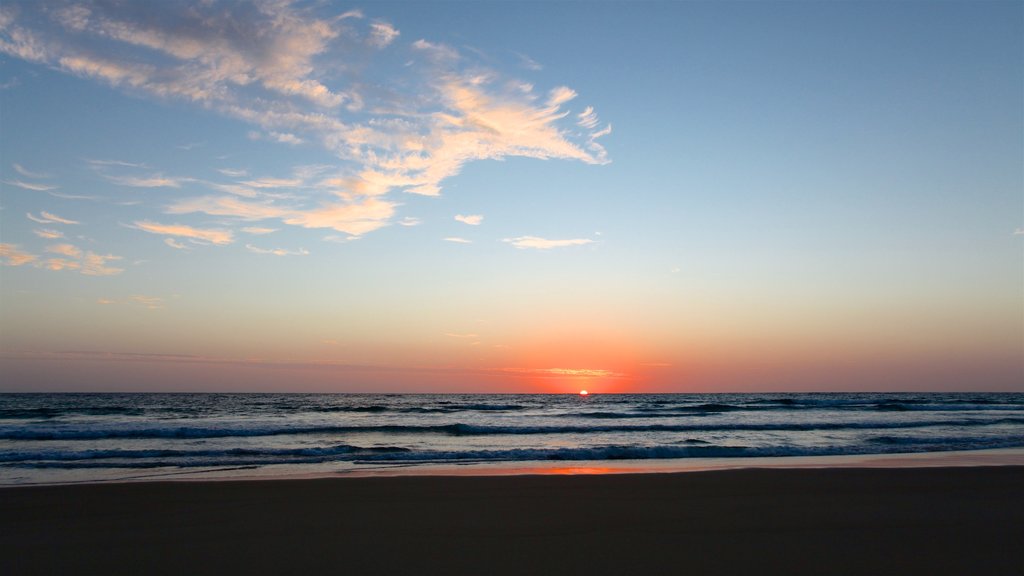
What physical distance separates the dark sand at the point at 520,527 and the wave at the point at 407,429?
1477 centimetres

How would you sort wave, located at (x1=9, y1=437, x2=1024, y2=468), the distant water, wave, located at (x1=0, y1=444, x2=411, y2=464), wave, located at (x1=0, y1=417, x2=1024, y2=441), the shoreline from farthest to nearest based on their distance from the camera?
wave, located at (x1=0, y1=417, x2=1024, y2=441) → wave, located at (x1=0, y1=444, x2=411, y2=464) → wave, located at (x1=9, y1=437, x2=1024, y2=468) → the distant water → the shoreline

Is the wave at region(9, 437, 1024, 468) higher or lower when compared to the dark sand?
lower

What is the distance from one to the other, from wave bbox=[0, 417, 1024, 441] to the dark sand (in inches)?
581

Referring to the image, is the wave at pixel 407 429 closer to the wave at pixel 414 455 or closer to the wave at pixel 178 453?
the wave at pixel 178 453

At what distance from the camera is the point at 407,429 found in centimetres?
2791

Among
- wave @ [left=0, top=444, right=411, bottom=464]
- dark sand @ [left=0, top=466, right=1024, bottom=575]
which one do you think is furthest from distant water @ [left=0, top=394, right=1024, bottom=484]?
dark sand @ [left=0, top=466, right=1024, bottom=575]

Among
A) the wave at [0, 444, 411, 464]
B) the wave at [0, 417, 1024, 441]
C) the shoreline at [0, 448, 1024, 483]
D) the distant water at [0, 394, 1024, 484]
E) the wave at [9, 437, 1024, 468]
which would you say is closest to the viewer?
the shoreline at [0, 448, 1024, 483]

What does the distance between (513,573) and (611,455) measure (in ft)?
42.8

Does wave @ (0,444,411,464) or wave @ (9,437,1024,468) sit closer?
wave @ (9,437,1024,468)

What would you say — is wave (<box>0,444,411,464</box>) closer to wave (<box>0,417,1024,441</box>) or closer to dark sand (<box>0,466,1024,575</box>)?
wave (<box>0,417,1024,441</box>)

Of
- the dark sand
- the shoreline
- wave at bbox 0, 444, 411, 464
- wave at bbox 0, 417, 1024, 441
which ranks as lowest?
wave at bbox 0, 417, 1024, 441

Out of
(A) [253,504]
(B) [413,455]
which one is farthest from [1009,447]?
(A) [253,504]

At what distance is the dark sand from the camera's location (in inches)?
232

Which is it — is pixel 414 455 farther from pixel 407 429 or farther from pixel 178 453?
pixel 407 429
